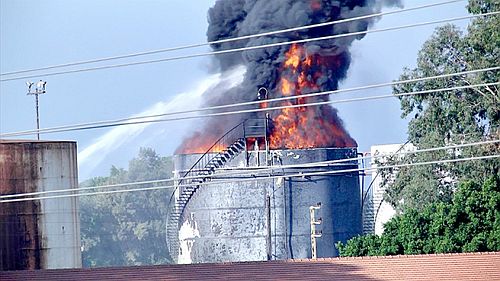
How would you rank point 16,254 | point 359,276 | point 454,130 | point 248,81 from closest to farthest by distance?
point 359,276 < point 16,254 < point 454,130 < point 248,81

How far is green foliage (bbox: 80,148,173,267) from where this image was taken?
326 feet

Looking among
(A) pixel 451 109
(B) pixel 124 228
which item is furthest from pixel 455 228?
(B) pixel 124 228

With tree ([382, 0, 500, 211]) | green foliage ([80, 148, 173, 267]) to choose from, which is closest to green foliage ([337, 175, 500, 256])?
tree ([382, 0, 500, 211])

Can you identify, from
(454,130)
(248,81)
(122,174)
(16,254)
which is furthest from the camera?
(122,174)

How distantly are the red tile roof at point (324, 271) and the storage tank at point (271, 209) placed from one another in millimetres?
19772

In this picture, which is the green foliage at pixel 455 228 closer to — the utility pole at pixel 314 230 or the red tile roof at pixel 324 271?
the utility pole at pixel 314 230

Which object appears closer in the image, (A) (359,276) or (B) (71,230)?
(A) (359,276)

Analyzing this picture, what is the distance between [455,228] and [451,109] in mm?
10224

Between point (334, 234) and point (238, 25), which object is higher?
point (238, 25)

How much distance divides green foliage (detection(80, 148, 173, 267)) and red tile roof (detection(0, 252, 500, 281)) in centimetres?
6900

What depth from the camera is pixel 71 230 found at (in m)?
35.2

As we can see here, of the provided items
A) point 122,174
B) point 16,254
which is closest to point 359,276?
point 16,254

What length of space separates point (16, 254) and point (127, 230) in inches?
2745

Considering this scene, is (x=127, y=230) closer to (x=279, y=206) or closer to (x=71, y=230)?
(x=279, y=206)
